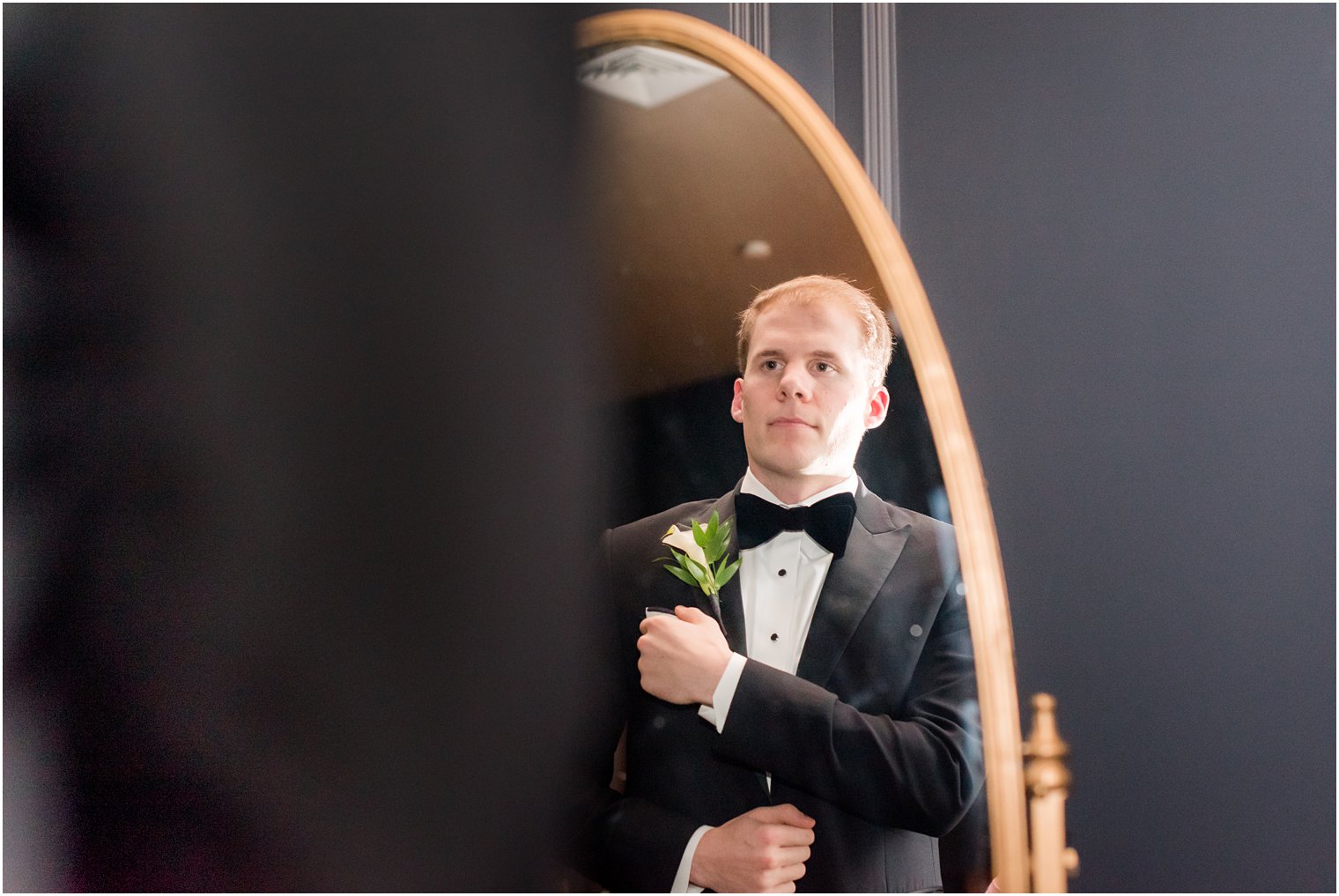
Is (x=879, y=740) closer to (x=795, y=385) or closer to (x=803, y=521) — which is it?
(x=803, y=521)

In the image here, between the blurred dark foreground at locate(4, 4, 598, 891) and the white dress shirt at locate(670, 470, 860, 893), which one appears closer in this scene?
the white dress shirt at locate(670, 470, 860, 893)

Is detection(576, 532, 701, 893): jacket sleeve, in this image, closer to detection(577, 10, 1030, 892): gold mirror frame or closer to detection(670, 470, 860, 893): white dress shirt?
detection(670, 470, 860, 893): white dress shirt

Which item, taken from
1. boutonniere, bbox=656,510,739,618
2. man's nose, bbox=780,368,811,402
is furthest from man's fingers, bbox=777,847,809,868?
man's nose, bbox=780,368,811,402

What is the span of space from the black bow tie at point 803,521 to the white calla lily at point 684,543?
0.14 feet

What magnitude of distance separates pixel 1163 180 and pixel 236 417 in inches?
40.1

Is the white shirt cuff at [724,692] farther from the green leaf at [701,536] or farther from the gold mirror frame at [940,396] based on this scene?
the gold mirror frame at [940,396]

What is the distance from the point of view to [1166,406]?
2.88 ft

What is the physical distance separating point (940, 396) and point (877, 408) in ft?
0.21

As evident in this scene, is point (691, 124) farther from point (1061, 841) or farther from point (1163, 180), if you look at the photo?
point (1061, 841)

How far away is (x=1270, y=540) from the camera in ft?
2.82

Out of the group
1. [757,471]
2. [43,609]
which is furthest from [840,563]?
[43,609]

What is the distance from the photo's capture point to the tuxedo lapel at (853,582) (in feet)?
2.71

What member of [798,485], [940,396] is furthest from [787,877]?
[940,396]

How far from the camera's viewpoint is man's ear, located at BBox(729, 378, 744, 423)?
873 mm
